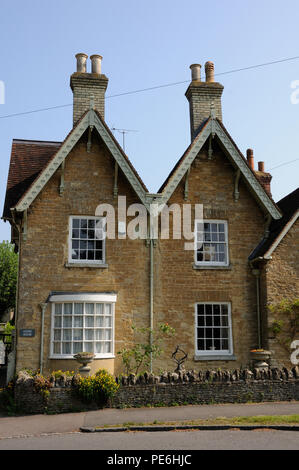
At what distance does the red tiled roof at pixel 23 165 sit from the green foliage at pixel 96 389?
7827 mm

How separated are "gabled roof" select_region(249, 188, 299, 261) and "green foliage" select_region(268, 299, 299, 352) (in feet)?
6.33

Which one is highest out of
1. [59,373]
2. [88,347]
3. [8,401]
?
[88,347]

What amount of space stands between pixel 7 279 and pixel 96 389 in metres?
35.1

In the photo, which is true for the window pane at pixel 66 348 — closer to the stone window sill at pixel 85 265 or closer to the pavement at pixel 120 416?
the stone window sill at pixel 85 265

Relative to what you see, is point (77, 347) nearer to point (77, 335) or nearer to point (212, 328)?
point (77, 335)

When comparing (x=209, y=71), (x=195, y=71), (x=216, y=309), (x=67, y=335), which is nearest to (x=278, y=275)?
(x=216, y=309)

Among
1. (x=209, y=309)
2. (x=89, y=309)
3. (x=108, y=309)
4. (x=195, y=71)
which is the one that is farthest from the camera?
(x=195, y=71)

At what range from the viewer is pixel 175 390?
14.2 m

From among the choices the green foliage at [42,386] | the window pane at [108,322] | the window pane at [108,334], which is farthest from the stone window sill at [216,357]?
the green foliage at [42,386]

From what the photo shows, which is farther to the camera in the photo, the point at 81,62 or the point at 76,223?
the point at 81,62

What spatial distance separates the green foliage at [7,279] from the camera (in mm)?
46094

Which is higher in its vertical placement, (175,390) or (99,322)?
(99,322)

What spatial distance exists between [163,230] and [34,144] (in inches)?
305
